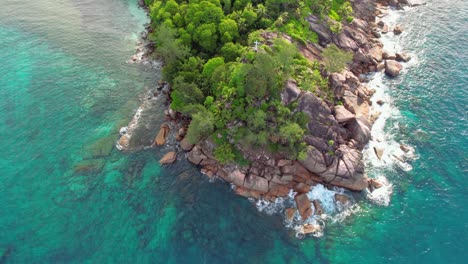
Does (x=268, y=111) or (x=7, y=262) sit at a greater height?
(x=268, y=111)

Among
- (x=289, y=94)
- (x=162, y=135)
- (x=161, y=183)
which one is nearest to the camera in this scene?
(x=161, y=183)

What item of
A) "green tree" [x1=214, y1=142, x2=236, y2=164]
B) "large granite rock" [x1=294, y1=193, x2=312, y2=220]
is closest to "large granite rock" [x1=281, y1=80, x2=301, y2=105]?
"green tree" [x1=214, y1=142, x2=236, y2=164]

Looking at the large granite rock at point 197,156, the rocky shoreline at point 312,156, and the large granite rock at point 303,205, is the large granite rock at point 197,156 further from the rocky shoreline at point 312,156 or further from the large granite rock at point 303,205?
the large granite rock at point 303,205

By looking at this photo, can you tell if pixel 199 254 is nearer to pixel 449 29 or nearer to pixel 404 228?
pixel 404 228

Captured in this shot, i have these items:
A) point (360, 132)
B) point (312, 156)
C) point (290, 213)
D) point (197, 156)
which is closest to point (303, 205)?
point (290, 213)

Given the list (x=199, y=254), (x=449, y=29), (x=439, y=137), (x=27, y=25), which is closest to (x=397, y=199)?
(x=439, y=137)

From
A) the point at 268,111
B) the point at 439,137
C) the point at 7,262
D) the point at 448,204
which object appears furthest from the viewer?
the point at 439,137

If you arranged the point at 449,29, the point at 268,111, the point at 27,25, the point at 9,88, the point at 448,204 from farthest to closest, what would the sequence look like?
the point at 27,25, the point at 449,29, the point at 9,88, the point at 268,111, the point at 448,204

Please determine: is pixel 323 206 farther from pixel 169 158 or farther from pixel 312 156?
pixel 169 158
